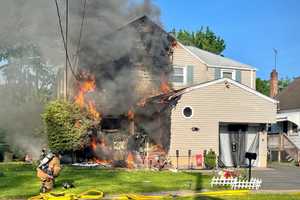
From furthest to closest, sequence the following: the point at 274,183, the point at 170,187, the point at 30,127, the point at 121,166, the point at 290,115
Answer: the point at 290,115 < the point at 30,127 < the point at 121,166 < the point at 274,183 < the point at 170,187

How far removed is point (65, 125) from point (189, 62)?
406 inches

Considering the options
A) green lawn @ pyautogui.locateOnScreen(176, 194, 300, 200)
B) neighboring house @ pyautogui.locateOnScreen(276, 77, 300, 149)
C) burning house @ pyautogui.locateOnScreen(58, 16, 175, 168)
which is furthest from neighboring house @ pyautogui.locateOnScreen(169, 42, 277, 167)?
green lawn @ pyautogui.locateOnScreen(176, 194, 300, 200)

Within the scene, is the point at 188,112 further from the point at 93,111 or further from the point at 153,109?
the point at 93,111

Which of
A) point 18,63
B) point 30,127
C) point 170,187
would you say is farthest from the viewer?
point 18,63

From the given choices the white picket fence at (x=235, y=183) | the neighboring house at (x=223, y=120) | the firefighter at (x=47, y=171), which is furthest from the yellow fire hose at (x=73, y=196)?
the neighboring house at (x=223, y=120)

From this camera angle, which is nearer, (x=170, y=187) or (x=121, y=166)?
(x=170, y=187)

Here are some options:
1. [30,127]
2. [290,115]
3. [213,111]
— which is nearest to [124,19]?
[213,111]

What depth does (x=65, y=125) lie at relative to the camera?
70.3 feet

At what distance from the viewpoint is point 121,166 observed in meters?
23.7

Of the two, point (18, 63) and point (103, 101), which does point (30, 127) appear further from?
point (18, 63)

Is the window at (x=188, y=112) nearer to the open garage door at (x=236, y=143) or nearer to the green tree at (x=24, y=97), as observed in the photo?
the open garage door at (x=236, y=143)

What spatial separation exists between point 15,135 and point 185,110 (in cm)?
1068

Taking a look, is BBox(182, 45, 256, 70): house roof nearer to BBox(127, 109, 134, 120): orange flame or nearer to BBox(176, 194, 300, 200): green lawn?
BBox(127, 109, 134, 120): orange flame

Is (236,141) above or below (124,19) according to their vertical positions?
below
